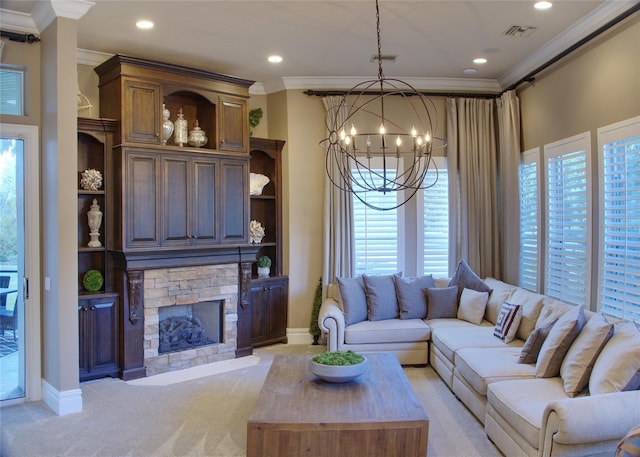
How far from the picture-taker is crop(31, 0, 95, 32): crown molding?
394 cm

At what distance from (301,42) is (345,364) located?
310cm

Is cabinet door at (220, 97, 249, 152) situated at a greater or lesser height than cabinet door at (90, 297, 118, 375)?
greater

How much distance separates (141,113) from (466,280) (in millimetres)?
3881

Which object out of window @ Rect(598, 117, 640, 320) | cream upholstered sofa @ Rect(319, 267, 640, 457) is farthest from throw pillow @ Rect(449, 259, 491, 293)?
window @ Rect(598, 117, 640, 320)

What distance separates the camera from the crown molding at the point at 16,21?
418 centimetres

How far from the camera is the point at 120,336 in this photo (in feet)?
16.1

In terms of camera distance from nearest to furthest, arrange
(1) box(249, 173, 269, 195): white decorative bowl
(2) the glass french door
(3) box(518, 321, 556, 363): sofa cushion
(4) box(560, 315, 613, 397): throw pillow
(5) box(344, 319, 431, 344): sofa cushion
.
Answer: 1. (4) box(560, 315, 613, 397): throw pillow
2. (3) box(518, 321, 556, 363): sofa cushion
3. (2) the glass french door
4. (5) box(344, 319, 431, 344): sofa cushion
5. (1) box(249, 173, 269, 195): white decorative bowl

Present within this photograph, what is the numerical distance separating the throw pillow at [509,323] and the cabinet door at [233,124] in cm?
323

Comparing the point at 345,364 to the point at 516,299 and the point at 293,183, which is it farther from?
the point at 293,183

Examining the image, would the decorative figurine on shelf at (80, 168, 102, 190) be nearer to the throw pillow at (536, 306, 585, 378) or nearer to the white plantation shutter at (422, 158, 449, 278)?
the white plantation shutter at (422, 158, 449, 278)

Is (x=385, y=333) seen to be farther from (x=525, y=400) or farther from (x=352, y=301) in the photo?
(x=525, y=400)

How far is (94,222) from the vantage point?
4.96 m

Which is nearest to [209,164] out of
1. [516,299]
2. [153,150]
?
[153,150]

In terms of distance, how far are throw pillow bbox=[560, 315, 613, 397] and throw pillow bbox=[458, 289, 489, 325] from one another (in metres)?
1.91
